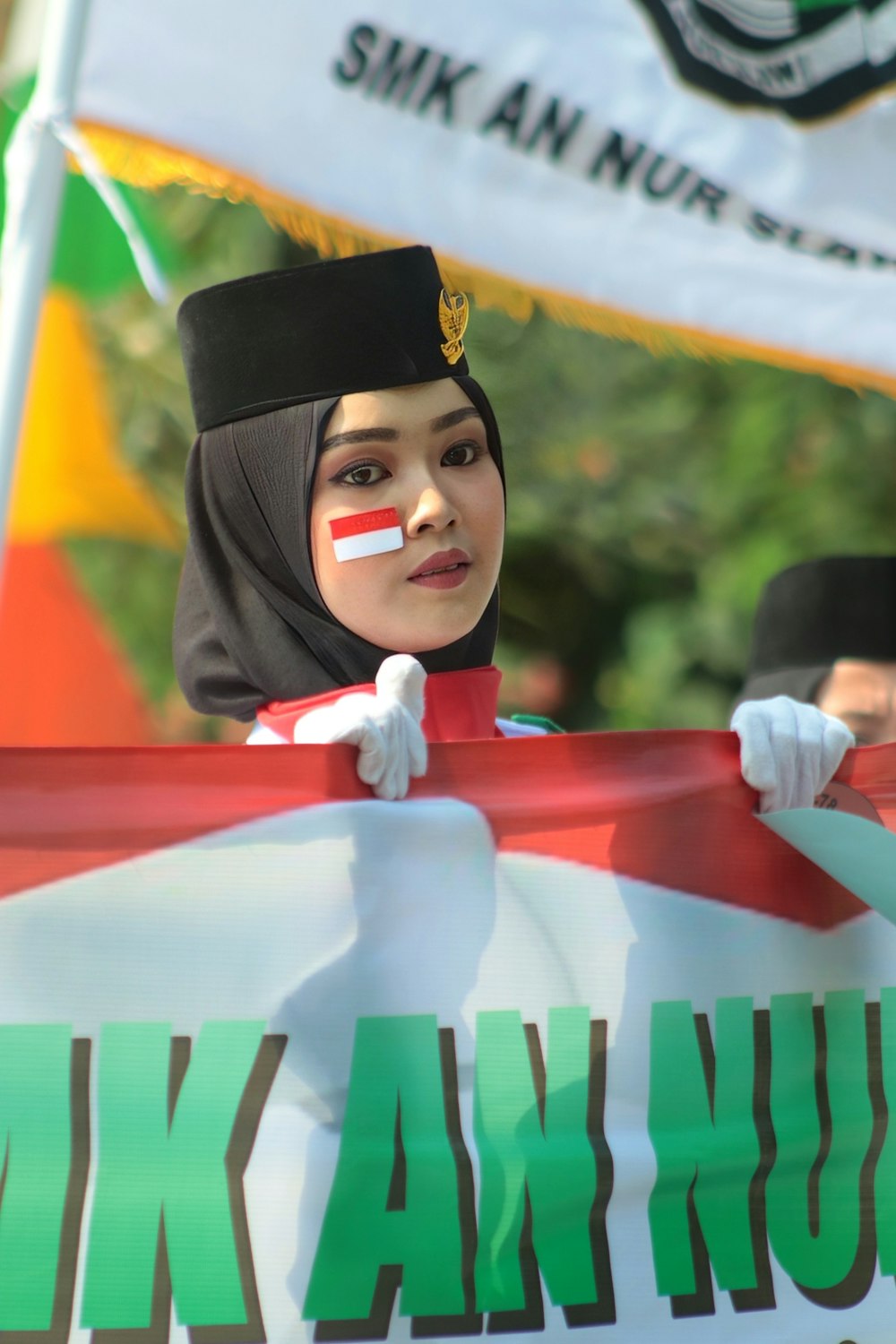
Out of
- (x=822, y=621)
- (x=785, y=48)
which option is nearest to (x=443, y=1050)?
(x=822, y=621)

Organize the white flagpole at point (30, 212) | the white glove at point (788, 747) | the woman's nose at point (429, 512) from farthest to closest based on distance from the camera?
the white flagpole at point (30, 212), the woman's nose at point (429, 512), the white glove at point (788, 747)

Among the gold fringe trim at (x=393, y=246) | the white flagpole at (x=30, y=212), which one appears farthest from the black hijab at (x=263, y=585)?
the gold fringe trim at (x=393, y=246)

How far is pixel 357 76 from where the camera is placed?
3318 millimetres

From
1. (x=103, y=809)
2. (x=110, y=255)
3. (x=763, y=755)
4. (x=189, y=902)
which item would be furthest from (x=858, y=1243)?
(x=110, y=255)

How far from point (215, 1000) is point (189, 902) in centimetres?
10

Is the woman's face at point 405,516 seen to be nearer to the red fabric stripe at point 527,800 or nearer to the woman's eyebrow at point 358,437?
the woman's eyebrow at point 358,437

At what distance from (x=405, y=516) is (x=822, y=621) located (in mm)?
2001

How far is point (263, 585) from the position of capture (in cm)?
221

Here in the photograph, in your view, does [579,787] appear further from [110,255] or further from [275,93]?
[110,255]

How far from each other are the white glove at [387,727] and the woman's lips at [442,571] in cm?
29

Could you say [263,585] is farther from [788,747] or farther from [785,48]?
[785,48]

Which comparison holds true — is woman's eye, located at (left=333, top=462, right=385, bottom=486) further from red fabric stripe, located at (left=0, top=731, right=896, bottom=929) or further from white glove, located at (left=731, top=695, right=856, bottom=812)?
white glove, located at (left=731, top=695, right=856, bottom=812)

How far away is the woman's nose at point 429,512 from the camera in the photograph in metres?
2.07

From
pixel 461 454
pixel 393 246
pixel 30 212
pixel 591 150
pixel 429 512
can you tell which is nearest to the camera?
pixel 429 512
